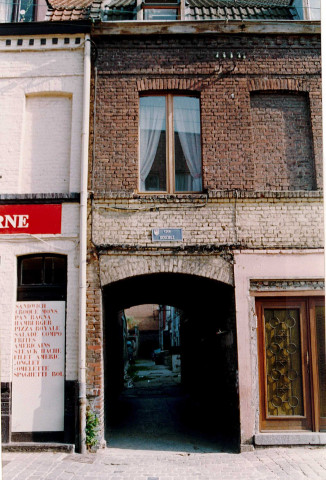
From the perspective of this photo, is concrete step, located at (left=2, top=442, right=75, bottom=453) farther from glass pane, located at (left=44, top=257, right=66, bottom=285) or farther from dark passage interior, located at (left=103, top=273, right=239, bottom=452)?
glass pane, located at (left=44, top=257, right=66, bottom=285)

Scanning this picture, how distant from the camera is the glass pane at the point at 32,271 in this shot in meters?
8.66

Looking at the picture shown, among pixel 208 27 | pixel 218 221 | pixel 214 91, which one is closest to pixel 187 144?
pixel 214 91

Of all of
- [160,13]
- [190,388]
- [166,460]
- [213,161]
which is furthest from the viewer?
[190,388]

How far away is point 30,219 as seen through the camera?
8.64 metres

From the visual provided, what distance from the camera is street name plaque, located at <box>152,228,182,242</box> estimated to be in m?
8.57

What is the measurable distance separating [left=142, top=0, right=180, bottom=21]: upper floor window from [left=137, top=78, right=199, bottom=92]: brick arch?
1.57 m

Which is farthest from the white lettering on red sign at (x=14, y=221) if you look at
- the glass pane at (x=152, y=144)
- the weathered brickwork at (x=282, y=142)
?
the weathered brickwork at (x=282, y=142)

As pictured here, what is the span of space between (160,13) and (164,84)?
178cm

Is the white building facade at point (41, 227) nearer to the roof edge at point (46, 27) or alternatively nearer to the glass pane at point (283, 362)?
the roof edge at point (46, 27)

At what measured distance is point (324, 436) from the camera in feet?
26.3

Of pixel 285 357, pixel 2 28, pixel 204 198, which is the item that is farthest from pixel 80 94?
pixel 285 357

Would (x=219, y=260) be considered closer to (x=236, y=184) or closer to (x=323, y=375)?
(x=236, y=184)

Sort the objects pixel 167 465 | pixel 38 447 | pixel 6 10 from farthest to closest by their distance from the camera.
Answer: pixel 6 10 → pixel 38 447 → pixel 167 465

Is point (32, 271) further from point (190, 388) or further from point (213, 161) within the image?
point (190, 388)
